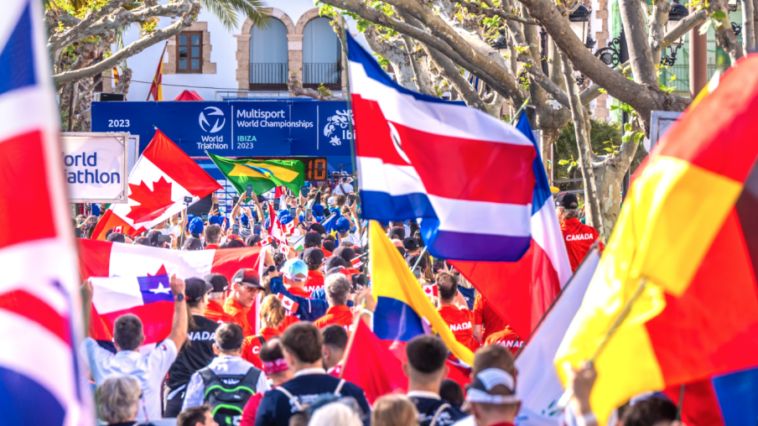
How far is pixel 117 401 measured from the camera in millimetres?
3619

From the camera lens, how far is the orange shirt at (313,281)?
716 cm

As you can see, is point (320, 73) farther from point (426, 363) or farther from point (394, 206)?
point (426, 363)

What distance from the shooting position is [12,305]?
6.48ft

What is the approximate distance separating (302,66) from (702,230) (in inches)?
1262

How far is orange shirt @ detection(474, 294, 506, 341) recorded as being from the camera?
21.9 feet

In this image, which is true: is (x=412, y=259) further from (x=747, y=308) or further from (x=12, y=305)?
(x=12, y=305)

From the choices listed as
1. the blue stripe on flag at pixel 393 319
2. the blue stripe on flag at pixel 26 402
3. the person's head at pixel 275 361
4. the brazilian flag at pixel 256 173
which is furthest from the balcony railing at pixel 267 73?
the blue stripe on flag at pixel 26 402

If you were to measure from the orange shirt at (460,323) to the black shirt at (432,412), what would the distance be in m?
2.48

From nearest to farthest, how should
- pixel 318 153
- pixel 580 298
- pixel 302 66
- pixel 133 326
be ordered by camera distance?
1. pixel 580 298
2. pixel 133 326
3. pixel 318 153
4. pixel 302 66

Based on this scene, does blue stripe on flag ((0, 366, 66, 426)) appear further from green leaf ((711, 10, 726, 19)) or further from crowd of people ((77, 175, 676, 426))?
green leaf ((711, 10, 726, 19))

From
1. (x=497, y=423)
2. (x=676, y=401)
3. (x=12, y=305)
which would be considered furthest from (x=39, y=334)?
(x=676, y=401)

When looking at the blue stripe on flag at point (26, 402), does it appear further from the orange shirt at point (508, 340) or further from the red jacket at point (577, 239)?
the red jacket at point (577, 239)

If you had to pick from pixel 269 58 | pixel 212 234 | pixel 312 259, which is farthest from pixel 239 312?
pixel 269 58

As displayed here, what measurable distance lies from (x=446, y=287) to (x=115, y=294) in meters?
2.53
